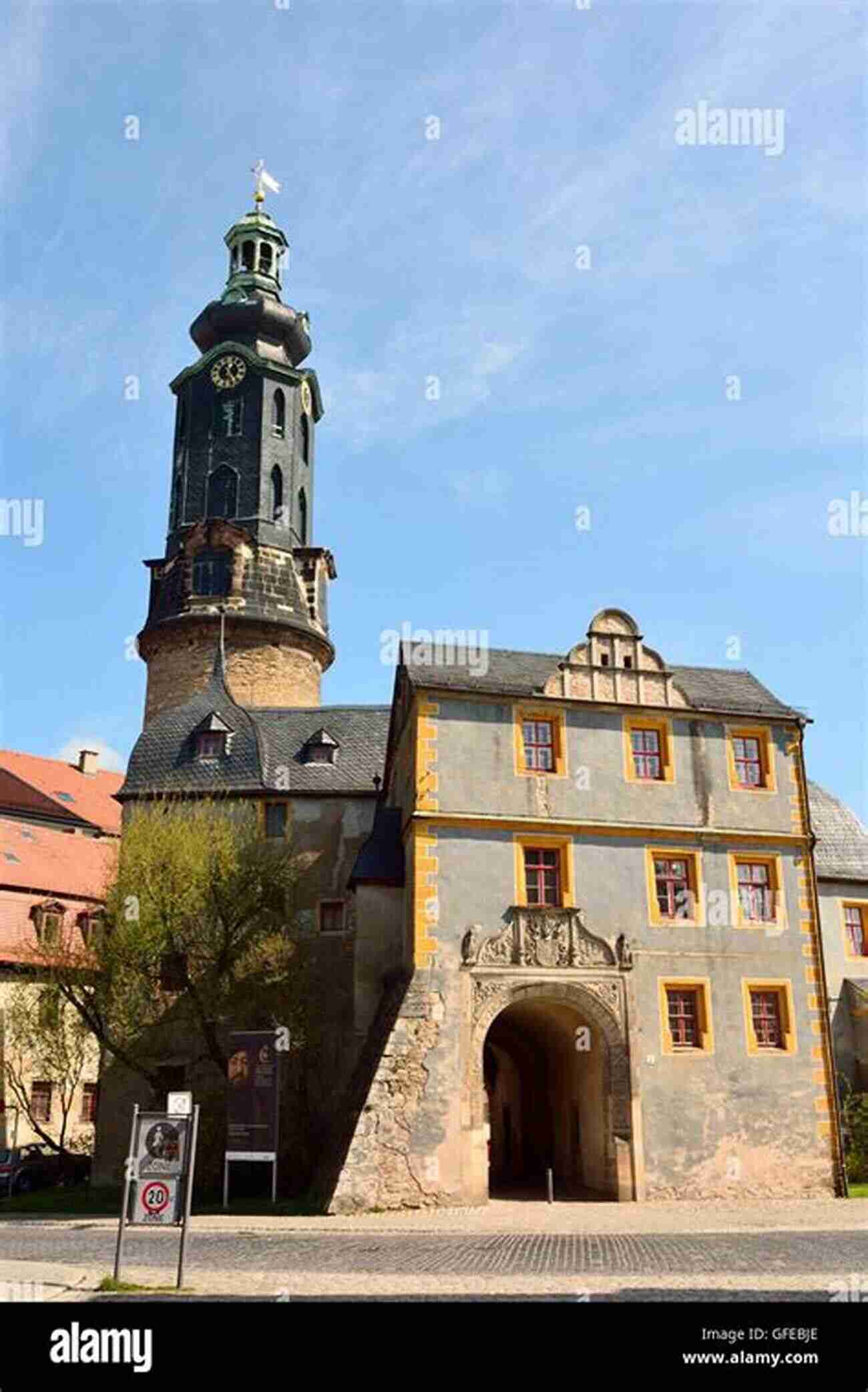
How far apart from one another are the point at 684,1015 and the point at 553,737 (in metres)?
6.64

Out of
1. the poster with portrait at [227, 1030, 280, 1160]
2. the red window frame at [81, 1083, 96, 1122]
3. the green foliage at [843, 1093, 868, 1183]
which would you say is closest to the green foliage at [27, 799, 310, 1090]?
the poster with portrait at [227, 1030, 280, 1160]

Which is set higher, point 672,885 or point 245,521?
point 245,521

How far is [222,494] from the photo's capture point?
47.0 m

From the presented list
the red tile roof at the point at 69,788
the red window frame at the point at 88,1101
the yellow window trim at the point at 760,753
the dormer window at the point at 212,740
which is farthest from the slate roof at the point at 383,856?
the red tile roof at the point at 69,788

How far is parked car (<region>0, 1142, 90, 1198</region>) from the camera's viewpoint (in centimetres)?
3161

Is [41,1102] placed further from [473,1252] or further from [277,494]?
[473,1252]

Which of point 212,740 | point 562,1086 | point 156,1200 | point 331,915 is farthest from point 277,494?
point 156,1200

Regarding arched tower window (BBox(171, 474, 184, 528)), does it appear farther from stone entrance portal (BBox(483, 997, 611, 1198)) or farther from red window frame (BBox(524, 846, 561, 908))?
Result: red window frame (BBox(524, 846, 561, 908))

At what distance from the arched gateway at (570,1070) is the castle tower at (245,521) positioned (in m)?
18.4

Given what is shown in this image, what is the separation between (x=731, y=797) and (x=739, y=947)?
3444 millimetres

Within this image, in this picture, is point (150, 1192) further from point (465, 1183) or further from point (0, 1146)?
point (0, 1146)

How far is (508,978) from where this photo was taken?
24641 millimetres
